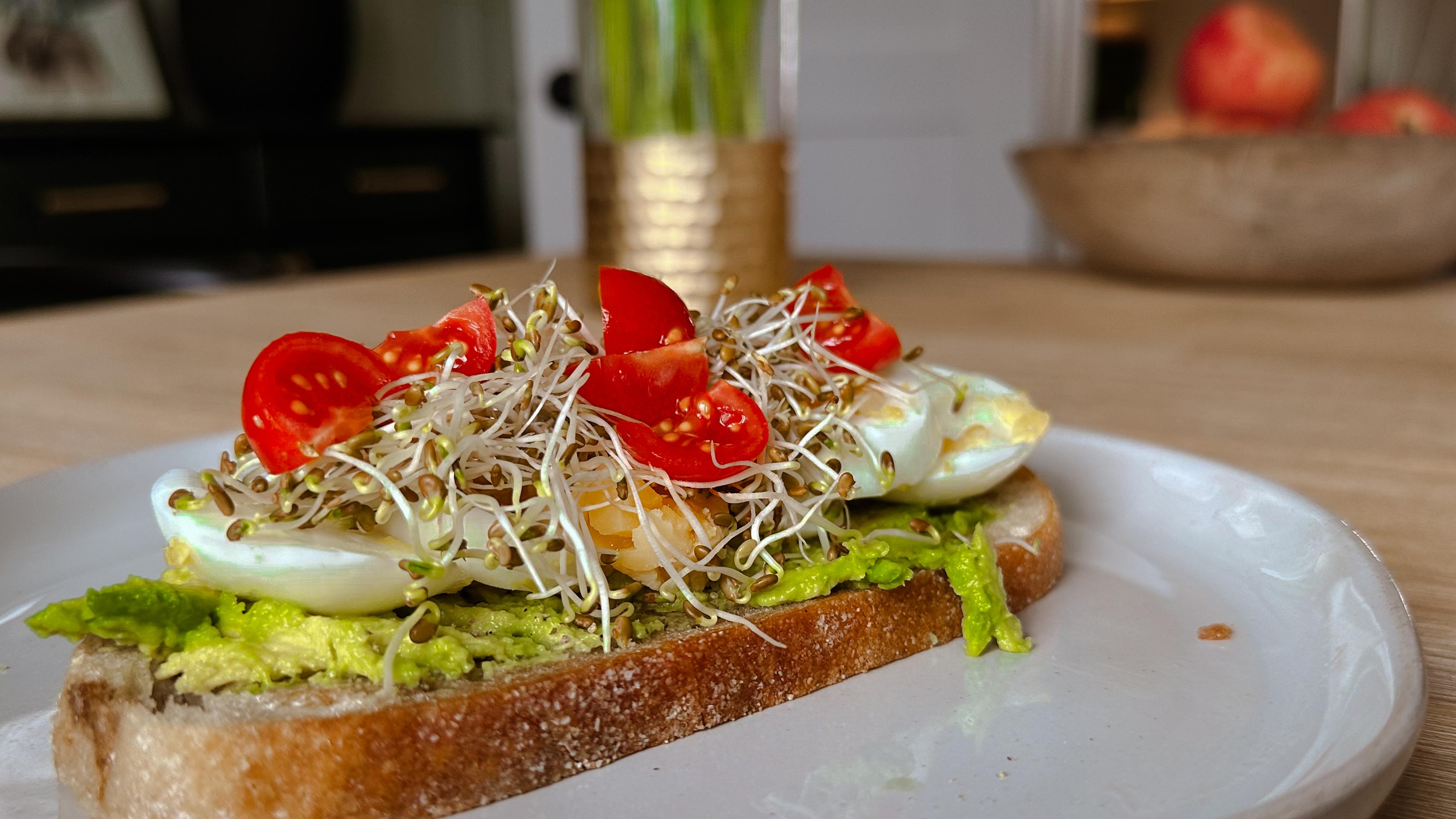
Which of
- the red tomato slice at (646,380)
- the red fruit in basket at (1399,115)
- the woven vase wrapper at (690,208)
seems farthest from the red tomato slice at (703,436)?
the red fruit in basket at (1399,115)

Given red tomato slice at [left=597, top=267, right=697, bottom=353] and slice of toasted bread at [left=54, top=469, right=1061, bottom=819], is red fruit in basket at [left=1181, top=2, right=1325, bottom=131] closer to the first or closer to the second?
red tomato slice at [left=597, top=267, right=697, bottom=353]

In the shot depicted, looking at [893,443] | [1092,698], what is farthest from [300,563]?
[1092,698]

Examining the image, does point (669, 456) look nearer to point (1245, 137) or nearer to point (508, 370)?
point (508, 370)

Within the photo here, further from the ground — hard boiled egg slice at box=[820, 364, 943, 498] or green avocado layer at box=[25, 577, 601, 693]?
hard boiled egg slice at box=[820, 364, 943, 498]

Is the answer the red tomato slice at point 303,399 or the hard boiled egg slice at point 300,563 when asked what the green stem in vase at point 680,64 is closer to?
the red tomato slice at point 303,399

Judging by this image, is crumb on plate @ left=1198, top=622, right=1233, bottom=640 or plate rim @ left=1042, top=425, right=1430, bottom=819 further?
crumb on plate @ left=1198, top=622, right=1233, bottom=640

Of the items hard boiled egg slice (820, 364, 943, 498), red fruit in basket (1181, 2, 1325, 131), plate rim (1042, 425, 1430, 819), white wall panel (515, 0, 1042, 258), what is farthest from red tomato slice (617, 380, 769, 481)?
white wall panel (515, 0, 1042, 258)

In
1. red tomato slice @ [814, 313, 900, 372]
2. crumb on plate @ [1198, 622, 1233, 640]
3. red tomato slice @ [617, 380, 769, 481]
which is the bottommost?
crumb on plate @ [1198, 622, 1233, 640]
